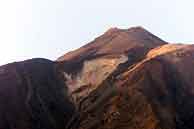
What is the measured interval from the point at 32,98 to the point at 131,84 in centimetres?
976

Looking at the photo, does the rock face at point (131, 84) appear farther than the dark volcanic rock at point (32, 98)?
No

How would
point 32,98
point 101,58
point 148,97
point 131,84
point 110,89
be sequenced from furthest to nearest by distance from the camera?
1. point 101,58
2. point 32,98
3. point 110,89
4. point 131,84
5. point 148,97

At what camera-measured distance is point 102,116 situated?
147 ft

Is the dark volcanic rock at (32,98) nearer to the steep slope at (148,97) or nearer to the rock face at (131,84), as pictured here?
the rock face at (131,84)

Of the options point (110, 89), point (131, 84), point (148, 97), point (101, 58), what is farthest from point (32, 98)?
point (148, 97)

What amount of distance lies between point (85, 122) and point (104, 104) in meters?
2.52

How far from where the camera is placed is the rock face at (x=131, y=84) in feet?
144

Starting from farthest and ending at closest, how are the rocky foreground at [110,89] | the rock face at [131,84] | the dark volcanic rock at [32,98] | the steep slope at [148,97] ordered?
the dark volcanic rock at [32,98] → the rocky foreground at [110,89] → the rock face at [131,84] → the steep slope at [148,97]

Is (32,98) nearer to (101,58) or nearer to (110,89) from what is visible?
(110,89)

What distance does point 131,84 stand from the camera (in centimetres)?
4700

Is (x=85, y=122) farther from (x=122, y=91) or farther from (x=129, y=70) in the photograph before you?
(x=129, y=70)

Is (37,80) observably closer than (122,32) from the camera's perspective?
Yes

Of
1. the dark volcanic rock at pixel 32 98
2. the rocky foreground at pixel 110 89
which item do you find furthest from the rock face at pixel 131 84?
the dark volcanic rock at pixel 32 98

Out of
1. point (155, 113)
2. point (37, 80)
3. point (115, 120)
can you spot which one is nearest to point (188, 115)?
point (155, 113)
